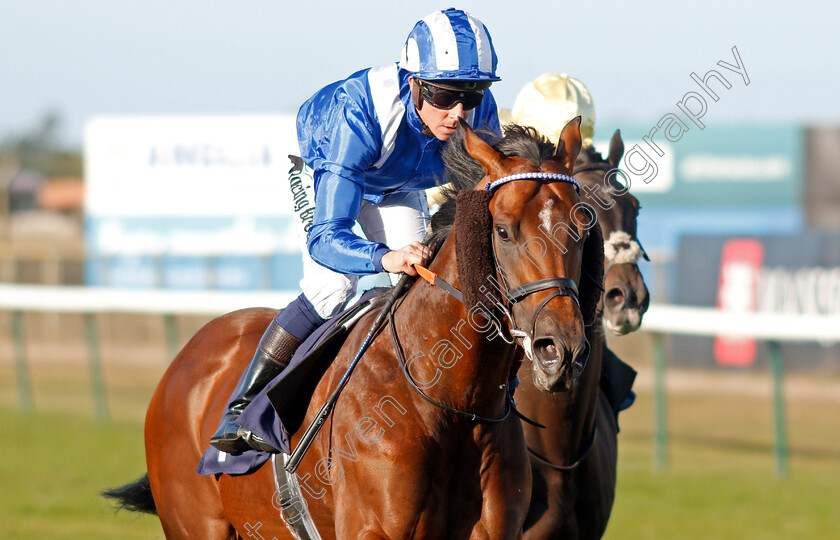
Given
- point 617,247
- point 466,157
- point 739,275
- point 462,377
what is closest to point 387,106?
point 466,157

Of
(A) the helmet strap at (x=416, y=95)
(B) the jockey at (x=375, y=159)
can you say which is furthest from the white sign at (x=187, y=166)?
(A) the helmet strap at (x=416, y=95)

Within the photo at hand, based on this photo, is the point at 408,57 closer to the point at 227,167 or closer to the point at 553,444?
the point at 553,444

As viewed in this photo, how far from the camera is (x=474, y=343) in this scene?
9.21 feet

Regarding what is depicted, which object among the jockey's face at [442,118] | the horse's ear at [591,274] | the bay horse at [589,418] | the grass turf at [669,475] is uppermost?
the jockey's face at [442,118]

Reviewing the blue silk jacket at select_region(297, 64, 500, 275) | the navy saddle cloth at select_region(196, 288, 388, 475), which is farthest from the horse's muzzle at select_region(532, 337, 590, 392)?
the navy saddle cloth at select_region(196, 288, 388, 475)

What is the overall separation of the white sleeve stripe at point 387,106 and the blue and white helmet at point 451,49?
13 cm

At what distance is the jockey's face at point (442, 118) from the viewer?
317 cm

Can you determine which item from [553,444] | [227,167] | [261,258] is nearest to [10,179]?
[227,167]

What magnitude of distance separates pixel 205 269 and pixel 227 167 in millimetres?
2559

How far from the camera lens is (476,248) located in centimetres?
265

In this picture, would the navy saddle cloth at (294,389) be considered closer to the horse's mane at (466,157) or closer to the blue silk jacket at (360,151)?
the blue silk jacket at (360,151)

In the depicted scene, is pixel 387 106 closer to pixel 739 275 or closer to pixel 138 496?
pixel 138 496

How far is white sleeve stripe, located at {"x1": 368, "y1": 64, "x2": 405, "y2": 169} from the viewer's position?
331cm

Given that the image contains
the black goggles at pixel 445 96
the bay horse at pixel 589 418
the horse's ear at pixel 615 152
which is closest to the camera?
the black goggles at pixel 445 96
